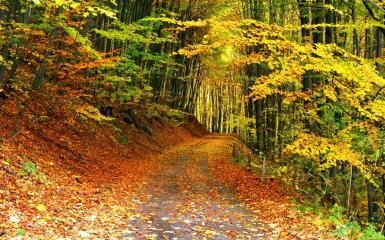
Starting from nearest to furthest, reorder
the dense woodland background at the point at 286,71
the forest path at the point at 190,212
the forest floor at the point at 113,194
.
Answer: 1. the forest floor at the point at 113,194
2. the forest path at the point at 190,212
3. the dense woodland background at the point at 286,71

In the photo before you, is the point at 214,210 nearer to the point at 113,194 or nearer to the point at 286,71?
the point at 113,194

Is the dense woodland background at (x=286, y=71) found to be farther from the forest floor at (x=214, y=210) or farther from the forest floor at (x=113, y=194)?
the forest floor at (x=214, y=210)

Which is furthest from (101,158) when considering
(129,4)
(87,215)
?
(129,4)

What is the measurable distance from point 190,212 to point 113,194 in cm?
278

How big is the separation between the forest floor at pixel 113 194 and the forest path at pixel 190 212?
2 cm

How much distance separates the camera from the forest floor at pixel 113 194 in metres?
7.73

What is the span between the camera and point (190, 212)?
32.6 feet

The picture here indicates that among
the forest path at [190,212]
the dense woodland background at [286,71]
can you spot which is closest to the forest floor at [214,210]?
the forest path at [190,212]

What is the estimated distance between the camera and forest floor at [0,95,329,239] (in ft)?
25.4

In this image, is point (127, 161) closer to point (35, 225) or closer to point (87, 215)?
point (87, 215)

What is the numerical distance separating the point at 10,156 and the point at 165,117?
1028 inches

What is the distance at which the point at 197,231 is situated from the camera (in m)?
8.19

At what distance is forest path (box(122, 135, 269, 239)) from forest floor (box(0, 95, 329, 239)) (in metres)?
0.02

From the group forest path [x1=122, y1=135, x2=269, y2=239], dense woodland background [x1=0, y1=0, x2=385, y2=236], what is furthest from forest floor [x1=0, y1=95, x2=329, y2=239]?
dense woodland background [x1=0, y1=0, x2=385, y2=236]
